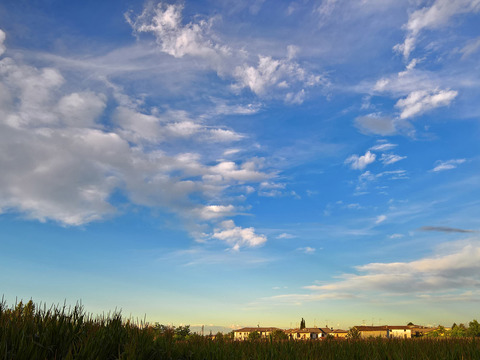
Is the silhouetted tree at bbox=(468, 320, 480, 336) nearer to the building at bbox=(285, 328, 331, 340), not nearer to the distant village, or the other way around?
the distant village

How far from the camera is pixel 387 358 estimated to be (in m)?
15.1

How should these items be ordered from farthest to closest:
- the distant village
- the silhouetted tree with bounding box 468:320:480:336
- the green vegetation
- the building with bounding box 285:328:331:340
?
1. the silhouetted tree with bounding box 468:320:480:336
2. the building with bounding box 285:328:331:340
3. the distant village
4. the green vegetation

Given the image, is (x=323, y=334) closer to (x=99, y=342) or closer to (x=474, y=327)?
(x=474, y=327)

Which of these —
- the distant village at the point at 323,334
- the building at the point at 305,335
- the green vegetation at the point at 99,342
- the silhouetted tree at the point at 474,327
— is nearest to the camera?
the green vegetation at the point at 99,342

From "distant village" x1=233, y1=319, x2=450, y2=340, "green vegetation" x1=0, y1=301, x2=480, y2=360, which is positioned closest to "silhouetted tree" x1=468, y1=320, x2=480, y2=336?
"distant village" x1=233, y1=319, x2=450, y2=340

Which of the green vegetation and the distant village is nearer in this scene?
the green vegetation

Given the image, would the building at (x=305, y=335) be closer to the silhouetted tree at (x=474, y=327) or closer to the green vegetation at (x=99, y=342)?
the green vegetation at (x=99, y=342)

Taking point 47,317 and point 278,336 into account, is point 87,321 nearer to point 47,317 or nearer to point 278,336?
point 47,317

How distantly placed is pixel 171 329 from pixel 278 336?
6107mm

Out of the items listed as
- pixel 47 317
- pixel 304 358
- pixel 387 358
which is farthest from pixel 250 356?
pixel 47 317

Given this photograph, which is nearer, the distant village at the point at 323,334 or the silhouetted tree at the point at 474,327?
the distant village at the point at 323,334

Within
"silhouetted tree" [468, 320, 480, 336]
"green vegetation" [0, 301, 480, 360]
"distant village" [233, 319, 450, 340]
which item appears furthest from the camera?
"silhouetted tree" [468, 320, 480, 336]

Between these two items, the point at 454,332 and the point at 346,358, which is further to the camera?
the point at 454,332

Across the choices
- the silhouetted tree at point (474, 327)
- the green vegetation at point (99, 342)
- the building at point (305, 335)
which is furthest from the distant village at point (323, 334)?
the silhouetted tree at point (474, 327)
